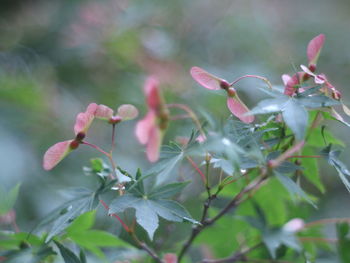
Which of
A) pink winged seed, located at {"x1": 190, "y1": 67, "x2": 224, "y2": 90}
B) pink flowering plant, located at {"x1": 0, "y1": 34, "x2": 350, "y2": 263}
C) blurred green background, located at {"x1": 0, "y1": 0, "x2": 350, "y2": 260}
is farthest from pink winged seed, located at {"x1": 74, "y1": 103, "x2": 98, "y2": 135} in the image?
blurred green background, located at {"x1": 0, "y1": 0, "x2": 350, "y2": 260}

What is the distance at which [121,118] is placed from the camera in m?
0.67

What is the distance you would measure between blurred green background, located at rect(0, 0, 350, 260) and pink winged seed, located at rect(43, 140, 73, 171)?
855 millimetres

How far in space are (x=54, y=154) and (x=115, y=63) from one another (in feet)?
4.45

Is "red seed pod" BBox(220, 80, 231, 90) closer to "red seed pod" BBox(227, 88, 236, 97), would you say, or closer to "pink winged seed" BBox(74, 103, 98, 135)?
"red seed pod" BBox(227, 88, 236, 97)

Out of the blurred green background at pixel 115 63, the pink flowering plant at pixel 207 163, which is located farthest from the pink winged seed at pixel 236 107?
the blurred green background at pixel 115 63

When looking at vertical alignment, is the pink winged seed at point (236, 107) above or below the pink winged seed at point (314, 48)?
A: below

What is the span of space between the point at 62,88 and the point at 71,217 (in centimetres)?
140

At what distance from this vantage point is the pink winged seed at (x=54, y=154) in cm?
65

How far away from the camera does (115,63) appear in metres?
1.96

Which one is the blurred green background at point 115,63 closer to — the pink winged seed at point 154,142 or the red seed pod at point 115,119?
the red seed pod at point 115,119

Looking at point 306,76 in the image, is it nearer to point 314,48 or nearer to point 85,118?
point 314,48

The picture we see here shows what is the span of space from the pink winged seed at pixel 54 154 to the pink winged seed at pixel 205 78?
209mm

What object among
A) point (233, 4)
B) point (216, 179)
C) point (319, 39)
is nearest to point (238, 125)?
point (319, 39)

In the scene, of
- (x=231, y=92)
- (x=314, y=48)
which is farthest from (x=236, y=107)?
(x=314, y=48)
